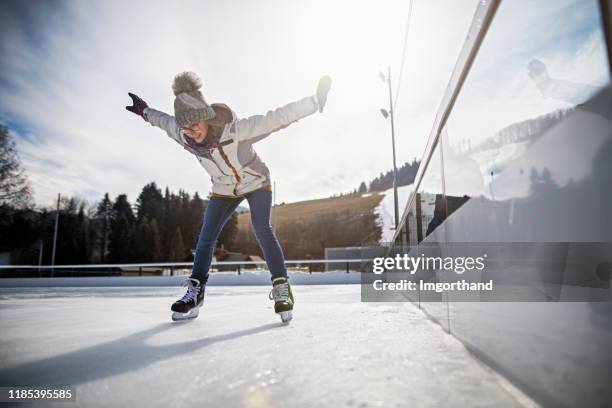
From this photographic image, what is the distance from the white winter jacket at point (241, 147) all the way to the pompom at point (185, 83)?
22 cm

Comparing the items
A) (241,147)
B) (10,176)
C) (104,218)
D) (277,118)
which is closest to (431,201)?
(277,118)

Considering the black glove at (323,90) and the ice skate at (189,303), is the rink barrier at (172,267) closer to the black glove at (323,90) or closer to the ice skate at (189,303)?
the ice skate at (189,303)

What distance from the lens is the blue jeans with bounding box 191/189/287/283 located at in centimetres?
192

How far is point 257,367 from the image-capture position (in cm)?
81

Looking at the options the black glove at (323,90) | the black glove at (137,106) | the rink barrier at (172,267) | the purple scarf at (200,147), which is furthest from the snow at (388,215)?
the black glove at (137,106)

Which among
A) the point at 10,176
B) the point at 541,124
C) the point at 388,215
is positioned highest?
the point at 10,176

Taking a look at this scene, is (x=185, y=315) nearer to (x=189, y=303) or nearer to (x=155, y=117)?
(x=189, y=303)

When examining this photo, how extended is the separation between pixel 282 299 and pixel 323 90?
119cm

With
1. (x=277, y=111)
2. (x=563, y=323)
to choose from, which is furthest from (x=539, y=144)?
(x=277, y=111)

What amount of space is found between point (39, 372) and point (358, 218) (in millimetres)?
32829

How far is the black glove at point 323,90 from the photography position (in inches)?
71.7

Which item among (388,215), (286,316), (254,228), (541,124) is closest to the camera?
(541,124)

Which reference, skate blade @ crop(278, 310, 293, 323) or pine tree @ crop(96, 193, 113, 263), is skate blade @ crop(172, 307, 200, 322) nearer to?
skate blade @ crop(278, 310, 293, 323)

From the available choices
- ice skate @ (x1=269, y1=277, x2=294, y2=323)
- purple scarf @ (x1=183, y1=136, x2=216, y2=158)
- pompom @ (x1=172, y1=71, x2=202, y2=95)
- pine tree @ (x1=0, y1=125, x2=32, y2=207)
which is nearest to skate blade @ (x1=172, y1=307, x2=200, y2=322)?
ice skate @ (x1=269, y1=277, x2=294, y2=323)
